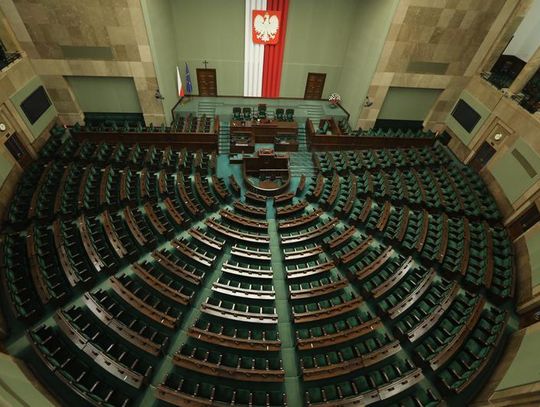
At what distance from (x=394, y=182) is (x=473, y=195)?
2540mm

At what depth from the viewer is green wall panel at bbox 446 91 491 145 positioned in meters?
10.7

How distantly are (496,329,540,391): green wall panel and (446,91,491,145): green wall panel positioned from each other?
774 centimetres

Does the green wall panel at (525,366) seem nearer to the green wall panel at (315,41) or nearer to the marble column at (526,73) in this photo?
the marble column at (526,73)

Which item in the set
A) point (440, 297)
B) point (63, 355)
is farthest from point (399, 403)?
point (63, 355)

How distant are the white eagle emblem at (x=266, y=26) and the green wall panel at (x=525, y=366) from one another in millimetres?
13069

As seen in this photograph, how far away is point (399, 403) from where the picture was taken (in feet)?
17.7

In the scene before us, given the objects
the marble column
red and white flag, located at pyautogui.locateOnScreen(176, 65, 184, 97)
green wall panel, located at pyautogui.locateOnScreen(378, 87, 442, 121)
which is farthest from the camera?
red and white flag, located at pyautogui.locateOnScreen(176, 65, 184, 97)

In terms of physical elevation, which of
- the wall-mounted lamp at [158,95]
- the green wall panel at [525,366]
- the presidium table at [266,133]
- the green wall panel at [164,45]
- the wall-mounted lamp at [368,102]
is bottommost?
the presidium table at [266,133]

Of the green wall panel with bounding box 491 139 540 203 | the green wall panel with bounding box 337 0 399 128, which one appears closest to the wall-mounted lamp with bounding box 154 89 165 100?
the green wall panel with bounding box 337 0 399 128

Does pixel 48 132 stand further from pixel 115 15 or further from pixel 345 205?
pixel 345 205

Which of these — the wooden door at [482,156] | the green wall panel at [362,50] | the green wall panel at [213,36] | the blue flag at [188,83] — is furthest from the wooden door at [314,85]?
the wooden door at [482,156]

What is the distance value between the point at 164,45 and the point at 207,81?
2844 mm

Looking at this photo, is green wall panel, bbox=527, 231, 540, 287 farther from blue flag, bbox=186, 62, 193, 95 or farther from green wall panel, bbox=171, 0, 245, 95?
blue flag, bbox=186, 62, 193, 95

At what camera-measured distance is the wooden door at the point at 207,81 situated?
1351cm
